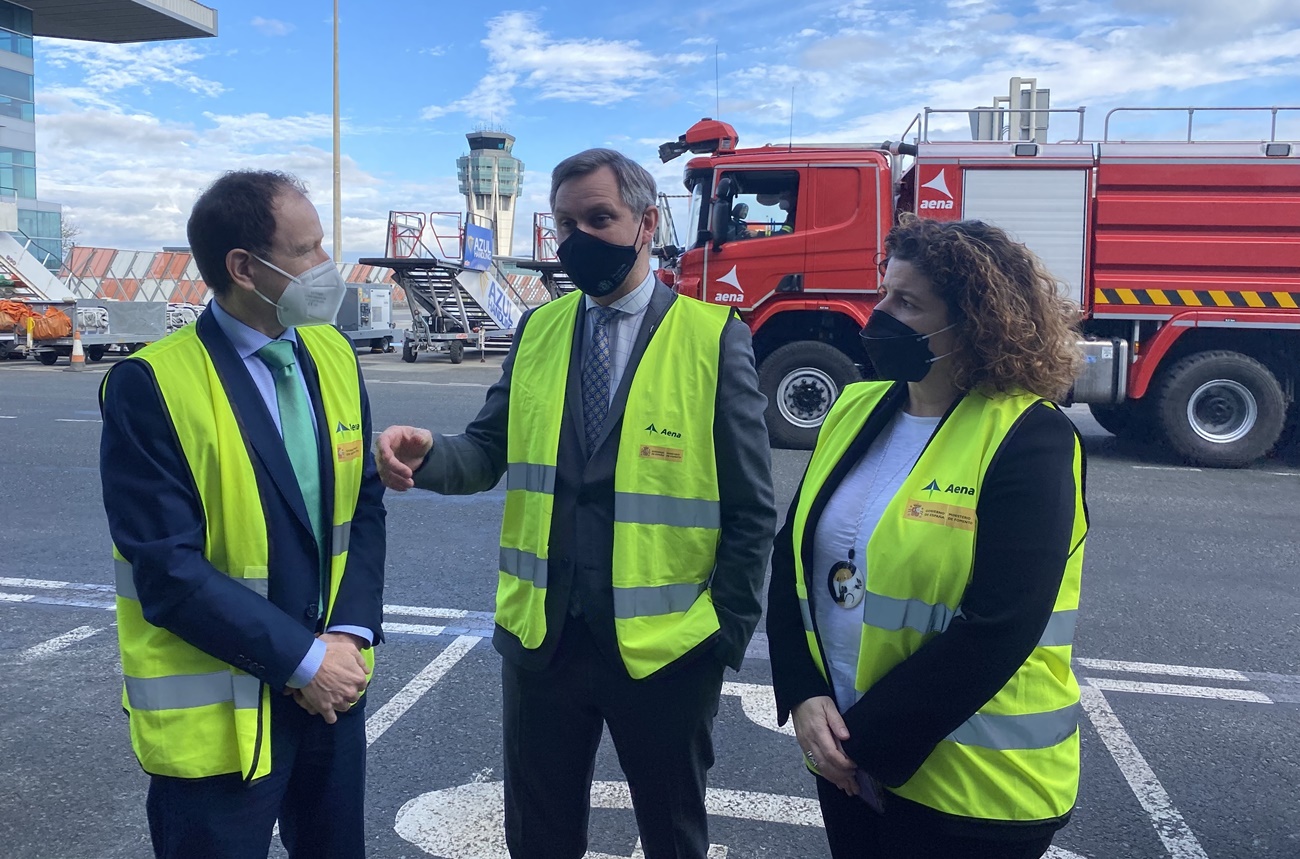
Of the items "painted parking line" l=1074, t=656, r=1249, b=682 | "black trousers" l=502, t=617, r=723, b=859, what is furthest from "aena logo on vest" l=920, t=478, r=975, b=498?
"painted parking line" l=1074, t=656, r=1249, b=682

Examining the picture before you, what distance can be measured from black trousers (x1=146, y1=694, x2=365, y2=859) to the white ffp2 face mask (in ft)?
2.49

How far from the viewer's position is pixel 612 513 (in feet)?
7.03

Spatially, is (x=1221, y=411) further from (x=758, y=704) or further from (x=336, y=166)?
(x=336, y=166)

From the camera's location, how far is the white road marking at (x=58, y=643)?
434 centimetres

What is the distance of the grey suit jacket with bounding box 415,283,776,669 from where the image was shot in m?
2.13

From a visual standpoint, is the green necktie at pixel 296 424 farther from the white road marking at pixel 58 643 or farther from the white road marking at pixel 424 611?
the white road marking at pixel 58 643

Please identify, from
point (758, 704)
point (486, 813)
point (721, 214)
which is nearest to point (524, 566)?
point (486, 813)

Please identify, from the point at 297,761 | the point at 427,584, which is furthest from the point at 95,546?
the point at 297,761

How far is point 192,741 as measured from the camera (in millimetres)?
1842

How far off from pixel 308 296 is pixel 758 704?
2527 millimetres

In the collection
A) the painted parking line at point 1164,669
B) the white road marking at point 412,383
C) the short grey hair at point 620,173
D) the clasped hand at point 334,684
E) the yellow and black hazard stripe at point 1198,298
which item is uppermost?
the yellow and black hazard stripe at point 1198,298

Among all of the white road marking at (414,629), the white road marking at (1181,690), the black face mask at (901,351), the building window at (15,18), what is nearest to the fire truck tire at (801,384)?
the white road marking at (414,629)

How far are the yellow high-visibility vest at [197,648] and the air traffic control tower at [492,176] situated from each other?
13190 centimetres

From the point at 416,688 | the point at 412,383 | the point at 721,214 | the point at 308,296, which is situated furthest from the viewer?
the point at 412,383
